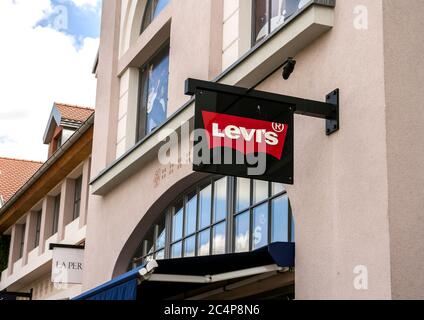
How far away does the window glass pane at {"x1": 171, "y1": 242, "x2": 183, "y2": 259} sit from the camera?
1236cm

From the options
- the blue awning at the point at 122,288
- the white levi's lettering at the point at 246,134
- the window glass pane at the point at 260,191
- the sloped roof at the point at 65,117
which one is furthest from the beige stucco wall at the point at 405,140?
the sloped roof at the point at 65,117

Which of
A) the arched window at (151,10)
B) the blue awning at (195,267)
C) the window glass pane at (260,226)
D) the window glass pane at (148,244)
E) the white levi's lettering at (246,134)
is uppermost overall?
the arched window at (151,10)

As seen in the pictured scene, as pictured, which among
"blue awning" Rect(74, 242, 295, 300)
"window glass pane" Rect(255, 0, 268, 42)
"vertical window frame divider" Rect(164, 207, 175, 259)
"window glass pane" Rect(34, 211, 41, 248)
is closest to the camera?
"blue awning" Rect(74, 242, 295, 300)

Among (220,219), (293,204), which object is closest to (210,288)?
(220,219)

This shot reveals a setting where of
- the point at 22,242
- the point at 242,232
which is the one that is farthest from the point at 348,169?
the point at 22,242

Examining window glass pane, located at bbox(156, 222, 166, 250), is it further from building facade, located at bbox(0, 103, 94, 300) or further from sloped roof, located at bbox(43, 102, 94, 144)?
sloped roof, located at bbox(43, 102, 94, 144)

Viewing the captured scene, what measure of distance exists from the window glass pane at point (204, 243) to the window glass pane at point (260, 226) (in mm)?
1348

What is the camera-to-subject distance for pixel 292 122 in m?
8.45

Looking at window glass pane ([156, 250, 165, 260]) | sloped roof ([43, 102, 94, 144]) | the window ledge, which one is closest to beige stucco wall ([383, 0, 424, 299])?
the window ledge

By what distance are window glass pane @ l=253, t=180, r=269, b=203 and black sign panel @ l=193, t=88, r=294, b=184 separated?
173cm

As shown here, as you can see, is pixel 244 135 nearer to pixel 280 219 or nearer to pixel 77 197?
pixel 280 219

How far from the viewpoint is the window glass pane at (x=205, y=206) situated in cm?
1159

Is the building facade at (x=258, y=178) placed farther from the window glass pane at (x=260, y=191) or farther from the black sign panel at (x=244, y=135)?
the black sign panel at (x=244, y=135)

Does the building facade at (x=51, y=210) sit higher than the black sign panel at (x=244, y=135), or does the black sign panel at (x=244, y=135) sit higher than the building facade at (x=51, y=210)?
the building facade at (x=51, y=210)
